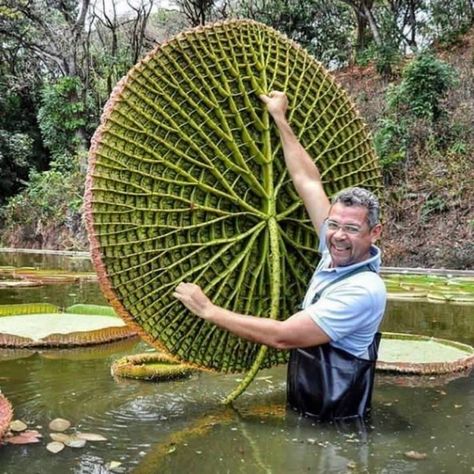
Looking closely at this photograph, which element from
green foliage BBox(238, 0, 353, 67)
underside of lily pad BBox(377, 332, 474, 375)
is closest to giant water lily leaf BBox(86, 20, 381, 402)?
underside of lily pad BBox(377, 332, 474, 375)

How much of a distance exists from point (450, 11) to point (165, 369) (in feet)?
72.2

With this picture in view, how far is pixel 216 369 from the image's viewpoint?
3.22m

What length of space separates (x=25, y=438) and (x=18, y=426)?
17cm

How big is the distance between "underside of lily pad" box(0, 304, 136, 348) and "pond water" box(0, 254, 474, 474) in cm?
20

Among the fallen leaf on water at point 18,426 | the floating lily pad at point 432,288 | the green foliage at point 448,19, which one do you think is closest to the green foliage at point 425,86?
the floating lily pad at point 432,288

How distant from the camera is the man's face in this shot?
2.79 meters

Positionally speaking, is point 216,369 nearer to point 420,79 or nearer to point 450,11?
point 420,79

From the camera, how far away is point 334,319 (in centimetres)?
276

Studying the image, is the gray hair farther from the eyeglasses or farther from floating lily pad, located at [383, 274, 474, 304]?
floating lily pad, located at [383, 274, 474, 304]

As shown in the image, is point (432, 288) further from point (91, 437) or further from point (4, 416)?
point (4, 416)

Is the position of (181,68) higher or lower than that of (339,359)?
higher

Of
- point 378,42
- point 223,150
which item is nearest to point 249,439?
point 223,150

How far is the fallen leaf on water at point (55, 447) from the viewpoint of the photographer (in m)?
2.52

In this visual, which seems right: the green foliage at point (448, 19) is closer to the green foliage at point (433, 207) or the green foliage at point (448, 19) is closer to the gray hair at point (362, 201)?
the green foliage at point (433, 207)
